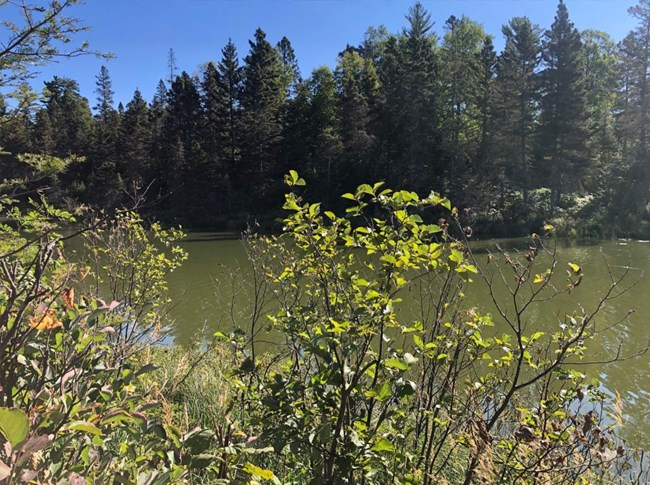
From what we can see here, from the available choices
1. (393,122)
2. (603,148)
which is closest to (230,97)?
(393,122)

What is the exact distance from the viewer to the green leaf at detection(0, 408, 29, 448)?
0.71 m

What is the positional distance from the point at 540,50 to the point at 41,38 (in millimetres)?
30890

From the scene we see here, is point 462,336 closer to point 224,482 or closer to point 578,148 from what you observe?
Answer: point 224,482

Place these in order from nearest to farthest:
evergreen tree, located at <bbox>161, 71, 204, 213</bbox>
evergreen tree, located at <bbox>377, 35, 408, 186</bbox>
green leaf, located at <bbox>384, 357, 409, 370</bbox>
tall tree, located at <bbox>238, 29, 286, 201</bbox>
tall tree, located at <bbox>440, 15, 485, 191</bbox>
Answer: green leaf, located at <bbox>384, 357, 409, 370</bbox>, tall tree, located at <bbox>440, 15, 485, 191</bbox>, evergreen tree, located at <bbox>377, 35, 408, 186</bbox>, tall tree, located at <bbox>238, 29, 286, 201</bbox>, evergreen tree, located at <bbox>161, 71, 204, 213</bbox>

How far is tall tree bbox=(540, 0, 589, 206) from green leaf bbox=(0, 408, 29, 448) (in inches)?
1184

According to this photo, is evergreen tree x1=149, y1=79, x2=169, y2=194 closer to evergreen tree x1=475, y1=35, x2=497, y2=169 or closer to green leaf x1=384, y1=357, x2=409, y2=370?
evergreen tree x1=475, y1=35, x2=497, y2=169

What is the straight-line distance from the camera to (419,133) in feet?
105

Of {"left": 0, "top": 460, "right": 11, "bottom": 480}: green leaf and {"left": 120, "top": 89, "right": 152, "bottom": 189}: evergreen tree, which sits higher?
{"left": 120, "top": 89, "right": 152, "bottom": 189}: evergreen tree

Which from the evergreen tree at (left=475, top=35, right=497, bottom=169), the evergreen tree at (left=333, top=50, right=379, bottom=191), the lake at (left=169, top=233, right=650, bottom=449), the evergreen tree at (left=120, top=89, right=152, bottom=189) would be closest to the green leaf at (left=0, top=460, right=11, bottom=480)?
the lake at (left=169, top=233, right=650, bottom=449)

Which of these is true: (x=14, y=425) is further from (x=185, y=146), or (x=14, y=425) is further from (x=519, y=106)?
(x=185, y=146)

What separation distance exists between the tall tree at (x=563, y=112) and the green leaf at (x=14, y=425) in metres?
30.1

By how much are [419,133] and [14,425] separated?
32841 mm

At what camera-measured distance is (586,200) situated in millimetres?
28453

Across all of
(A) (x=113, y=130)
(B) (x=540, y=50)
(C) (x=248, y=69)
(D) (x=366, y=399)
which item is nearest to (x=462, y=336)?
(D) (x=366, y=399)
